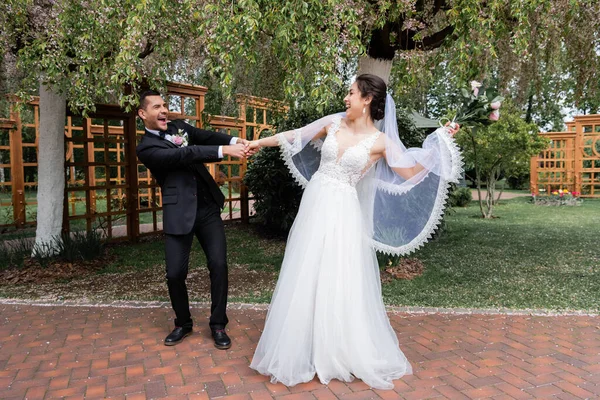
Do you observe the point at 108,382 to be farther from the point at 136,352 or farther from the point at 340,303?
the point at 340,303

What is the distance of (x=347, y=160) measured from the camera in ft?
11.5

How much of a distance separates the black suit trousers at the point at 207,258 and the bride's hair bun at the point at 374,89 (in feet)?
5.00

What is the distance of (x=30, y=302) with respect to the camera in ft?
17.0

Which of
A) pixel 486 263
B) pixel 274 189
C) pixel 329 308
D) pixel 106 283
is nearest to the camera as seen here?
pixel 329 308

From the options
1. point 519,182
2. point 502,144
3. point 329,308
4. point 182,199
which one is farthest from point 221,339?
point 519,182

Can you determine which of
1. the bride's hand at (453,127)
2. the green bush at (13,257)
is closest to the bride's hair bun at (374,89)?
the bride's hand at (453,127)

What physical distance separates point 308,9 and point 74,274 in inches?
189

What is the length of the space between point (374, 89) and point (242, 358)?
2.25 meters

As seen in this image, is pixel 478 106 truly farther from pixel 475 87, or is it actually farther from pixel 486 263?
pixel 486 263

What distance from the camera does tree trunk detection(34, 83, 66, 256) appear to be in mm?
6555

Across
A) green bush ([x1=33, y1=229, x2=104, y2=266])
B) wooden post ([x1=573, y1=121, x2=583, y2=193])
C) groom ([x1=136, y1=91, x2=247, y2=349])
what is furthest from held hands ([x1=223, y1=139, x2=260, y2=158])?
wooden post ([x1=573, y1=121, x2=583, y2=193])

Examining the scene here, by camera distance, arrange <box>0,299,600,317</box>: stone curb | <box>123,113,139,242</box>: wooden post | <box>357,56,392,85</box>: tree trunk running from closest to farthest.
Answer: <box>0,299,600,317</box>: stone curb
<box>357,56,392,85</box>: tree trunk
<box>123,113,139,242</box>: wooden post

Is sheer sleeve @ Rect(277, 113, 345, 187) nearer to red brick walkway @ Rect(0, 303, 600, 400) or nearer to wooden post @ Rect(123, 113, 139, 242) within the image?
red brick walkway @ Rect(0, 303, 600, 400)

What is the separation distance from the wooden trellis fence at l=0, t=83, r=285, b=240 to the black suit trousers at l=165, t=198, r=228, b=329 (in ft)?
10.3
